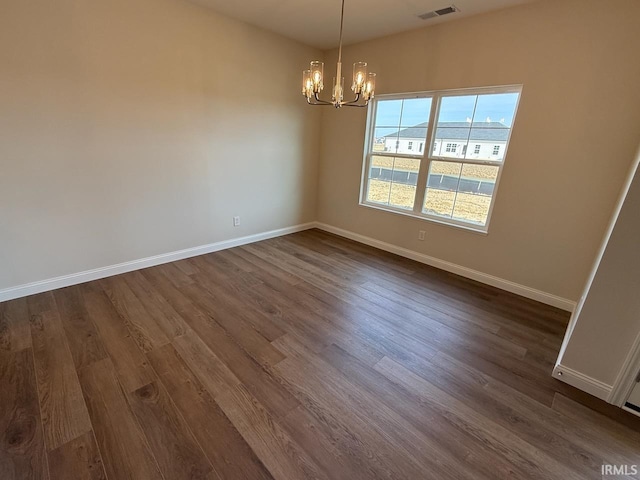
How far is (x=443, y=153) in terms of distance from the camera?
3371 mm

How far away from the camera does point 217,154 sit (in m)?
3.55

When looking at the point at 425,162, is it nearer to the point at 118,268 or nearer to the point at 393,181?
the point at 393,181

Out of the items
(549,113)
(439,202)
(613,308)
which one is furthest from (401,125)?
(613,308)

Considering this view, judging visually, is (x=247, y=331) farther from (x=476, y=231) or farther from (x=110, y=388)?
(x=476, y=231)

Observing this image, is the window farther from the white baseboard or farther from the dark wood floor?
the dark wood floor

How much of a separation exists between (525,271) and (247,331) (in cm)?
285

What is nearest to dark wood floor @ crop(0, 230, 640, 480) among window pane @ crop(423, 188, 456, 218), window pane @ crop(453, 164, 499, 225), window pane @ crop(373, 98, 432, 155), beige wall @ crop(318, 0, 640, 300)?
beige wall @ crop(318, 0, 640, 300)

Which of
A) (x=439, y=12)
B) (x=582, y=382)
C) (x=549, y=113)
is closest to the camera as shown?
(x=582, y=382)

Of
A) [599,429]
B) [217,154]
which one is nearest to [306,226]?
[217,154]

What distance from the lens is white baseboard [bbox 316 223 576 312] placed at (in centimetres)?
285

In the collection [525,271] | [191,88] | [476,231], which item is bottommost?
[525,271]

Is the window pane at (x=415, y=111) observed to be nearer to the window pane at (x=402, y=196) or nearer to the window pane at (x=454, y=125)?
the window pane at (x=454, y=125)

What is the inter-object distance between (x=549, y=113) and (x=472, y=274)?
5.78 feet

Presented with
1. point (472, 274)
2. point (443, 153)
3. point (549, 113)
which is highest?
point (549, 113)
